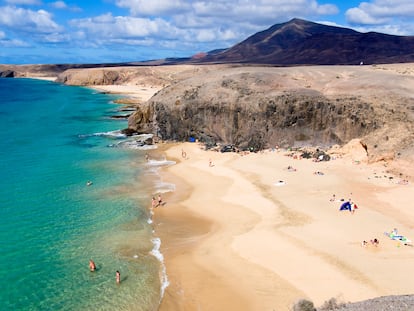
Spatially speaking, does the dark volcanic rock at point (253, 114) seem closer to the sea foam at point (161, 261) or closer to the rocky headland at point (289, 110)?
the rocky headland at point (289, 110)

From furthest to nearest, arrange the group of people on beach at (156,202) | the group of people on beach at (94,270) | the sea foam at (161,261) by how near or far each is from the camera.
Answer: the group of people on beach at (156,202) < the group of people on beach at (94,270) < the sea foam at (161,261)

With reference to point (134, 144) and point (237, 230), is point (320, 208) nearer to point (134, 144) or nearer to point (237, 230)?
point (237, 230)

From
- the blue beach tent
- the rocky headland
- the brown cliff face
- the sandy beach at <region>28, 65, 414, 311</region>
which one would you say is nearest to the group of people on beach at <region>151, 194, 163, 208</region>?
the sandy beach at <region>28, 65, 414, 311</region>

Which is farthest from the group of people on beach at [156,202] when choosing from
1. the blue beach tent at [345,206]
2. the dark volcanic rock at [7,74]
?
the dark volcanic rock at [7,74]

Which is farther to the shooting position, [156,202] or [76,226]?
[156,202]

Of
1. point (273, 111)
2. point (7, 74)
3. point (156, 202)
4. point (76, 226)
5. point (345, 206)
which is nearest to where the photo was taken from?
point (76, 226)

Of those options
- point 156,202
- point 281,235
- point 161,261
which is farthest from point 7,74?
point 281,235

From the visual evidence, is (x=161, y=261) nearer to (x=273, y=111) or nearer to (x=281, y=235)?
(x=281, y=235)
